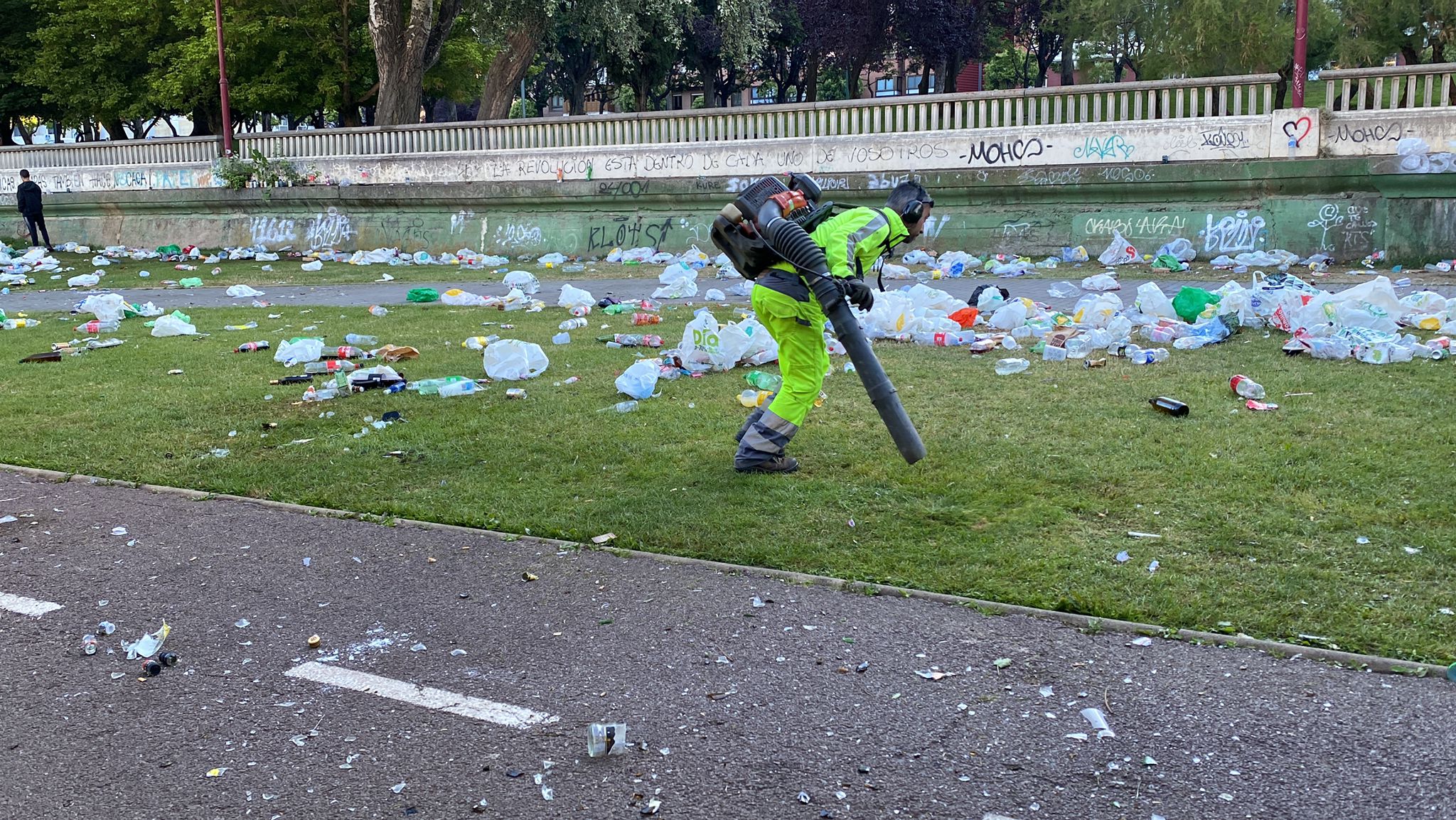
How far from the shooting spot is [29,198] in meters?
24.3

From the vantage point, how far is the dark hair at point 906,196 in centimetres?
575

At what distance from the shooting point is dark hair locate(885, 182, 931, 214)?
18.9ft

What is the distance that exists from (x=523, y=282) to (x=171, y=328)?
15.8 ft

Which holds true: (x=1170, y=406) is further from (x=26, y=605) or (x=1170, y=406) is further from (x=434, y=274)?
(x=434, y=274)

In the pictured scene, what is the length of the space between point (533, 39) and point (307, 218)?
22.6 ft

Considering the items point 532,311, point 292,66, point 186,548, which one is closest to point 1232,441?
point 186,548

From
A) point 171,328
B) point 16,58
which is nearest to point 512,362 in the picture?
point 171,328

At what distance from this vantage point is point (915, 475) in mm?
6055

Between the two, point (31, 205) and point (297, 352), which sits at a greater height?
point (31, 205)

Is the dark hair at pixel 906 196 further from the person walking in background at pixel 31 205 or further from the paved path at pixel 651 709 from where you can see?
the person walking in background at pixel 31 205

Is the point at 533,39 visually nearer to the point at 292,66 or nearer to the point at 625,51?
the point at 625,51

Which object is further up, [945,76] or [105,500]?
[945,76]

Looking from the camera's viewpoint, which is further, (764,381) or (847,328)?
(764,381)

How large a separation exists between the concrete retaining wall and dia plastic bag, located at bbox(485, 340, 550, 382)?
9584 millimetres
